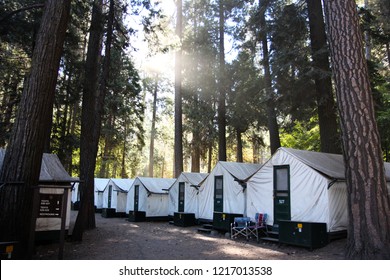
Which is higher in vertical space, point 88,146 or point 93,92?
point 93,92

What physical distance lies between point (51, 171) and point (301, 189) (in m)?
7.88

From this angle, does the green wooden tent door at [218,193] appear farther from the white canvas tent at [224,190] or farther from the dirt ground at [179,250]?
the dirt ground at [179,250]

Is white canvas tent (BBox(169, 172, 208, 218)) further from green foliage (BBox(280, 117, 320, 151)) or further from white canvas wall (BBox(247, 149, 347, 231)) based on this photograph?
green foliage (BBox(280, 117, 320, 151))

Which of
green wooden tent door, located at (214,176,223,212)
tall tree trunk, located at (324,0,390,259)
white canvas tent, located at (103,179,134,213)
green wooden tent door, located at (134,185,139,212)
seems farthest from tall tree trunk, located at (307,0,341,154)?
white canvas tent, located at (103,179,134,213)

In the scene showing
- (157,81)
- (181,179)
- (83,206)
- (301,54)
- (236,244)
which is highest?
(157,81)

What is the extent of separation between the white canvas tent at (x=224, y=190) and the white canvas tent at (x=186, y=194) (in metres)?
0.62

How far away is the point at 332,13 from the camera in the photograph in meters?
6.38

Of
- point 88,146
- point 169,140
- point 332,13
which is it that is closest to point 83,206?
point 88,146

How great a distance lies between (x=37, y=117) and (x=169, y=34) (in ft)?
28.5

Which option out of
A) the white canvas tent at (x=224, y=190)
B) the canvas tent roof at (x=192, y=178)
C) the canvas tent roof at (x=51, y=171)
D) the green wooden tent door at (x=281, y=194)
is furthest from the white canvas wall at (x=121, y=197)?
the green wooden tent door at (x=281, y=194)

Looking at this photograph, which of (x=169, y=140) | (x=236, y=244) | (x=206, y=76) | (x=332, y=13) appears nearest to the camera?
(x=332, y=13)

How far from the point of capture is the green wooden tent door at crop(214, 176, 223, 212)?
14.3m
